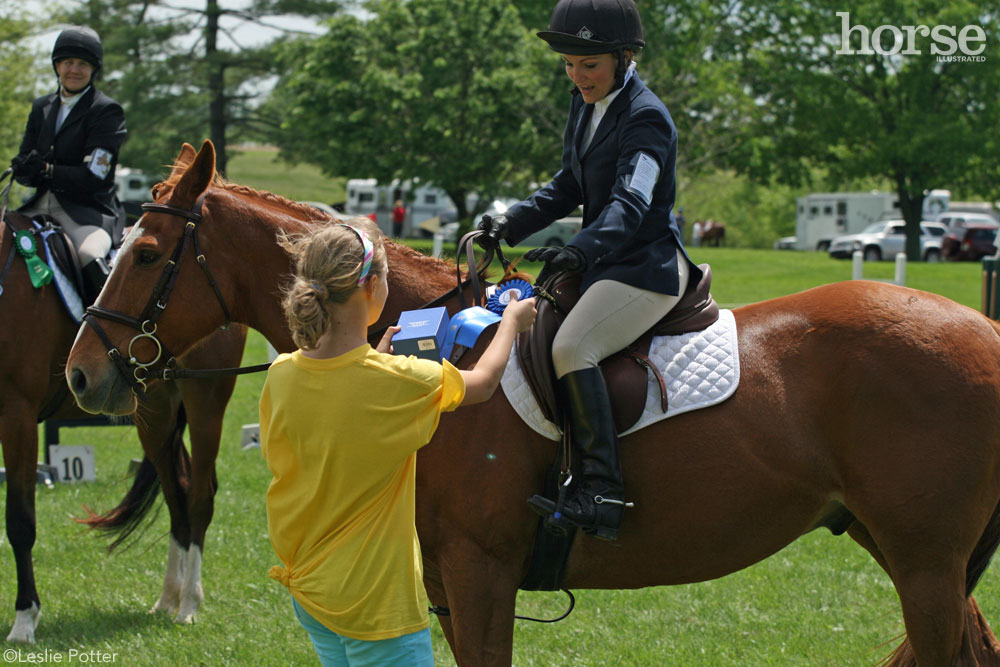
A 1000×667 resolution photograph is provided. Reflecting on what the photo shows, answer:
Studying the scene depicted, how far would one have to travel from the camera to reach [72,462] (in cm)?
862

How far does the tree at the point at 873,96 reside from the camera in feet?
132

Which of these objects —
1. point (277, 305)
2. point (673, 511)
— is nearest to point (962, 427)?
point (673, 511)

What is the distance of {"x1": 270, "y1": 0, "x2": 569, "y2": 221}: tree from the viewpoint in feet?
109

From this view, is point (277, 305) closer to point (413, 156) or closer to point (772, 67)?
point (413, 156)

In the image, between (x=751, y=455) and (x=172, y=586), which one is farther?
(x=172, y=586)

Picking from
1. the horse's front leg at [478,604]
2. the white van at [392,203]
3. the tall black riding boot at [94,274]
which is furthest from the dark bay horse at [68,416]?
the white van at [392,203]

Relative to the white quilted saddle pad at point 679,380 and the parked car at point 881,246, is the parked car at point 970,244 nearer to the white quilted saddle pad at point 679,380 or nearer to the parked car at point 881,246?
the parked car at point 881,246

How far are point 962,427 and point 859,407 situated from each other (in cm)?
36

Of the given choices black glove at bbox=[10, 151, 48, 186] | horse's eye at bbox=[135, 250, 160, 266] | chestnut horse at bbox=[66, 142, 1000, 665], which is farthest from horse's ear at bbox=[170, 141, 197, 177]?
black glove at bbox=[10, 151, 48, 186]

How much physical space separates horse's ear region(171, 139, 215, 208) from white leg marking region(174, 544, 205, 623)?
9.43 feet

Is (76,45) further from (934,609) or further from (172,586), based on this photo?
(934,609)

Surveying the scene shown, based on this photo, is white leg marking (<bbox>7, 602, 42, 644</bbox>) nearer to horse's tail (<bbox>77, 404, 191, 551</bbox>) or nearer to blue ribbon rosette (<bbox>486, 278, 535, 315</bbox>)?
horse's tail (<bbox>77, 404, 191, 551</bbox>)

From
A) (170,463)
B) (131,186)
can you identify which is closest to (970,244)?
(131,186)

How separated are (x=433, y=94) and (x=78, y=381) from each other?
3107cm
